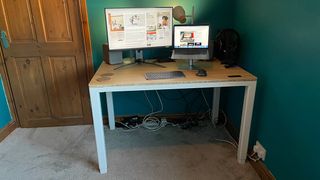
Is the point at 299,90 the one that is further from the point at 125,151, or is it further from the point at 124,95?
the point at 124,95

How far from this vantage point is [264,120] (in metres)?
1.82

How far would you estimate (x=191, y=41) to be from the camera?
2057 mm

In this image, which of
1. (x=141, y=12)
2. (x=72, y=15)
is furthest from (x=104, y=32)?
(x=141, y=12)

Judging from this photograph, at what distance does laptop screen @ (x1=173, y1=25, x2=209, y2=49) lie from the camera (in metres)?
2.02

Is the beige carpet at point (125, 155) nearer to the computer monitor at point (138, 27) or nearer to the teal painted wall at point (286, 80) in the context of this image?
the teal painted wall at point (286, 80)

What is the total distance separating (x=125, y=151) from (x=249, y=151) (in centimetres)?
115

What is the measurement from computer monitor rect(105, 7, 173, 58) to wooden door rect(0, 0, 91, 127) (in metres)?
0.51

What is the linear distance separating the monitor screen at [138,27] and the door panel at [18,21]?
903 mm

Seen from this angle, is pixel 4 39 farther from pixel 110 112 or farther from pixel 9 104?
pixel 110 112

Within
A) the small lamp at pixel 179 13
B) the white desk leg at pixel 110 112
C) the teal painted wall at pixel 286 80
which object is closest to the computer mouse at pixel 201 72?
the teal painted wall at pixel 286 80

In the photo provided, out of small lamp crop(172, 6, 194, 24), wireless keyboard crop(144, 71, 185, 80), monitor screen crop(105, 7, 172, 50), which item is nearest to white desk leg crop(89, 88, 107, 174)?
wireless keyboard crop(144, 71, 185, 80)

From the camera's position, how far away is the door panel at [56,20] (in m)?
2.24

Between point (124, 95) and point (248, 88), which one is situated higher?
point (248, 88)

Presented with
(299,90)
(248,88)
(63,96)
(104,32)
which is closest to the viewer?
(299,90)
